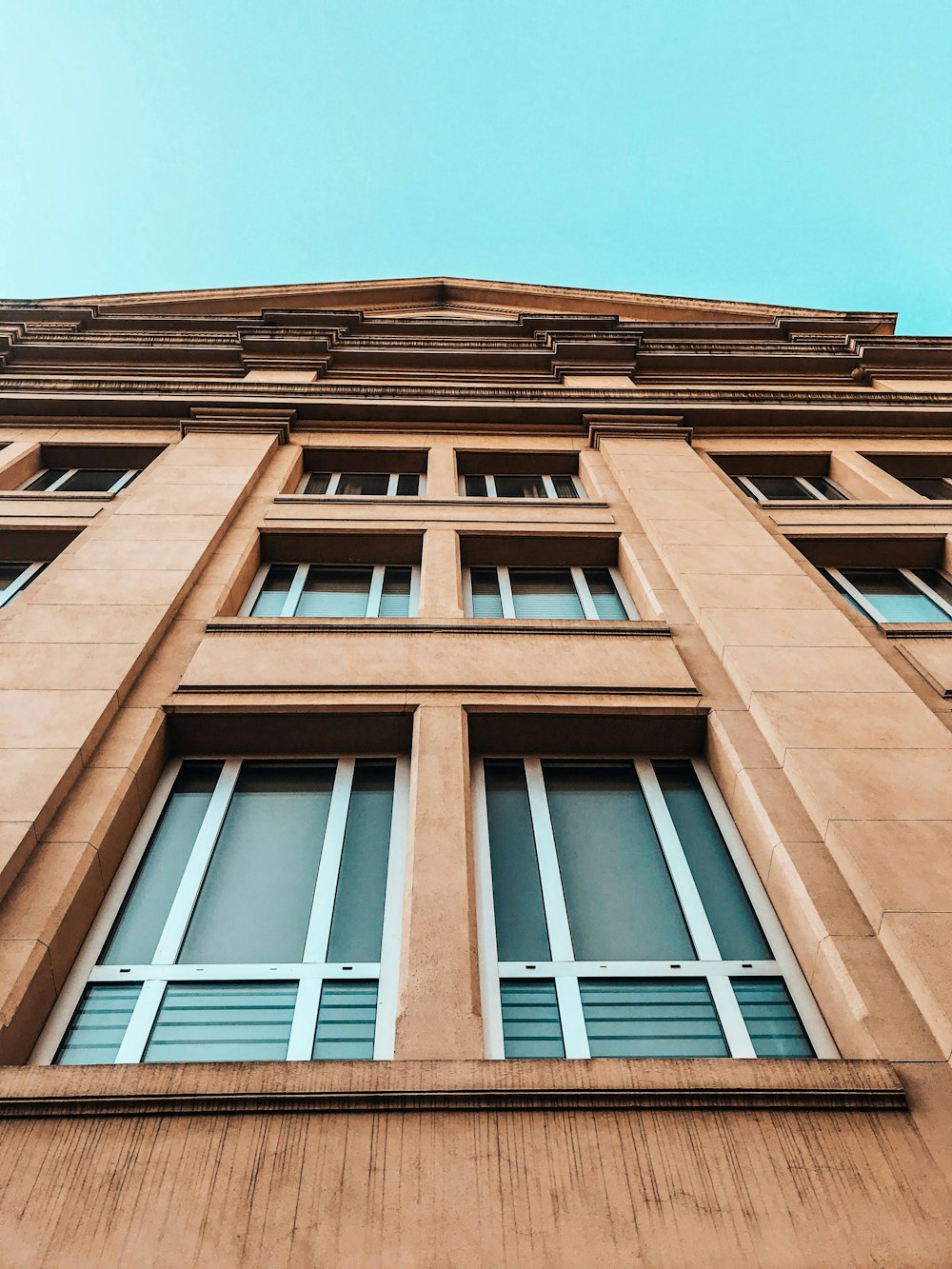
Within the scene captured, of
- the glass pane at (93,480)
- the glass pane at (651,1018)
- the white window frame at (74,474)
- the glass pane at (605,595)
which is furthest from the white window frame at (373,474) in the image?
the glass pane at (651,1018)

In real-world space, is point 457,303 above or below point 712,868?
above

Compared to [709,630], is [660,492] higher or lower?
higher

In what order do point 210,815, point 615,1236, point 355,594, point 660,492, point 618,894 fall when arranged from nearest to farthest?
1. point 615,1236
2. point 618,894
3. point 210,815
4. point 355,594
5. point 660,492

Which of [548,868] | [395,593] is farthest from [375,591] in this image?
[548,868]

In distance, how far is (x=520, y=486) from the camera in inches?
585

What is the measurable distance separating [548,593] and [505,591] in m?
Answer: 0.62

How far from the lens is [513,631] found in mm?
8852

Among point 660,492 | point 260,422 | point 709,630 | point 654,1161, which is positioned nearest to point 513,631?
point 709,630

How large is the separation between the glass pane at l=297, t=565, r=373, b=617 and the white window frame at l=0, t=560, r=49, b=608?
3.83 meters

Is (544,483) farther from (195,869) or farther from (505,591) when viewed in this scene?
(195,869)

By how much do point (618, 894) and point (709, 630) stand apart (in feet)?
11.1

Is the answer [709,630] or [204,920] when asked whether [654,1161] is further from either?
[709,630]

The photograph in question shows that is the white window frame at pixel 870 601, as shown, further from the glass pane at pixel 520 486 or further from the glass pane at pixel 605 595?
the glass pane at pixel 520 486

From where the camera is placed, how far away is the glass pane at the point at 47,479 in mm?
14098
